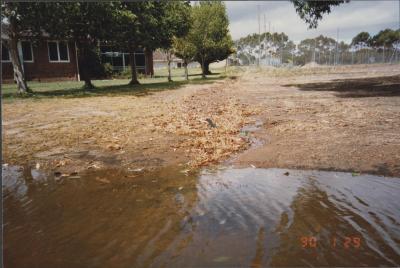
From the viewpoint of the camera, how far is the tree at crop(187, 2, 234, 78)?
123 feet

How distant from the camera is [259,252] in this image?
293cm

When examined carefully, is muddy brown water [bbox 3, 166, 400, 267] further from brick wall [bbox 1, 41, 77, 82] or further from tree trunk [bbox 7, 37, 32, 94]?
brick wall [bbox 1, 41, 77, 82]

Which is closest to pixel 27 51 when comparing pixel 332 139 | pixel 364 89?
pixel 364 89

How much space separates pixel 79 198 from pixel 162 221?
4.57ft

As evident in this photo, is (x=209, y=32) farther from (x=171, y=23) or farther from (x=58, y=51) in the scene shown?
(x=58, y=51)

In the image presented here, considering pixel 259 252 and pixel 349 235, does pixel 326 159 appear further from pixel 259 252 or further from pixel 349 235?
pixel 259 252

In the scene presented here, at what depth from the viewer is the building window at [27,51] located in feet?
98.2

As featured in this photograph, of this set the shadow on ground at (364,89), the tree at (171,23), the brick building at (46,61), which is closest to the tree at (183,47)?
the tree at (171,23)

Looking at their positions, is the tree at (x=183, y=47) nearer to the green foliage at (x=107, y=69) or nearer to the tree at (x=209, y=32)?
the tree at (x=209, y=32)

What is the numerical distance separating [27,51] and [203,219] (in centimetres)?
3177

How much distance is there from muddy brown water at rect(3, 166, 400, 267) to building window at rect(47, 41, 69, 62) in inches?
1167

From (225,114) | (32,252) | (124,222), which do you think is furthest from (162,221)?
(225,114)

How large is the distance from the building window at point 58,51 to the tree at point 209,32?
12537 mm
